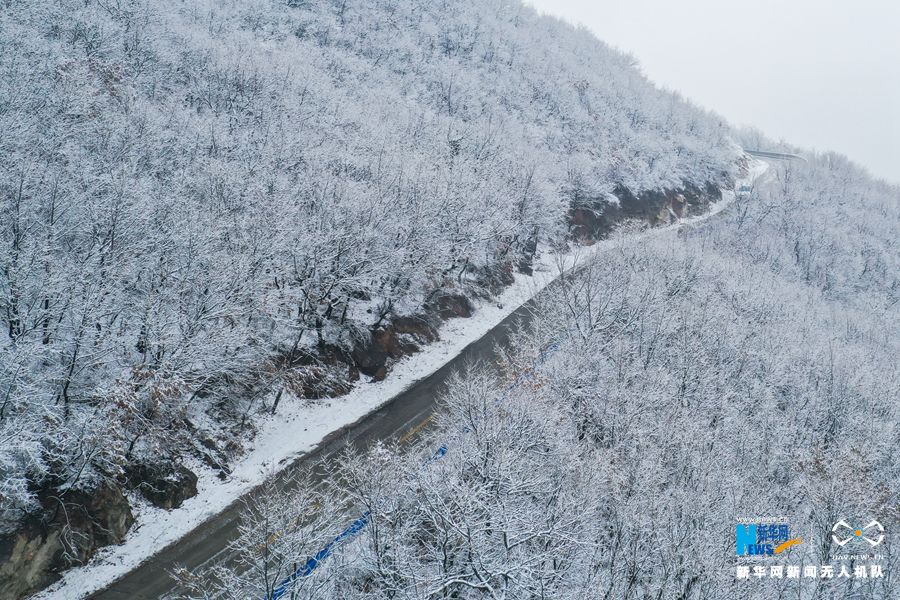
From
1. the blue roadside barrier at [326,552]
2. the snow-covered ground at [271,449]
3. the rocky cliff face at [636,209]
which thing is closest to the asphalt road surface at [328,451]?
the snow-covered ground at [271,449]

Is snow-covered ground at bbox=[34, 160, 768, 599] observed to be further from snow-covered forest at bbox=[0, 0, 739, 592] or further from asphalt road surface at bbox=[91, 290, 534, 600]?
snow-covered forest at bbox=[0, 0, 739, 592]

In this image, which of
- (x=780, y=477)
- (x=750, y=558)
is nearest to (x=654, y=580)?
(x=750, y=558)

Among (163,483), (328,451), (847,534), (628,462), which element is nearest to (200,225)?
(163,483)

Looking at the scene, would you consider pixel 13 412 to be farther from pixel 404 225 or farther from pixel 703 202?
pixel 703 202

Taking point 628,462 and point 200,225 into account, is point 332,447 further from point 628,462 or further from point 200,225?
point 628,462

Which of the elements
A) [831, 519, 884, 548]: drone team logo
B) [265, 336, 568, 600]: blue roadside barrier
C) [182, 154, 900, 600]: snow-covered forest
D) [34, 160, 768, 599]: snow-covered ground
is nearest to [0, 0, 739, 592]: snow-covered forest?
[34, 160, 768, 599]: snow-covered ground

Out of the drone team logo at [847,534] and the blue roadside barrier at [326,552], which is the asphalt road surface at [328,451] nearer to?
the blue roadside barrier at [326,552]
